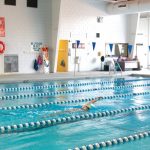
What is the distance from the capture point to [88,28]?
20828mm

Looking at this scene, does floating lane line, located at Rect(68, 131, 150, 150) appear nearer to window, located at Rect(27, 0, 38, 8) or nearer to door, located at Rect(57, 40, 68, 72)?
window, located at Rect(27, 0, 38, 8)

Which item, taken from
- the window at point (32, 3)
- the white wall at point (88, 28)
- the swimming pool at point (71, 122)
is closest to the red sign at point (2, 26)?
the window at point (32, 3)

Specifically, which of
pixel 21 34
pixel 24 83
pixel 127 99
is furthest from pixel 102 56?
pixel 127 99

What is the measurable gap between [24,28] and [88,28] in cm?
444

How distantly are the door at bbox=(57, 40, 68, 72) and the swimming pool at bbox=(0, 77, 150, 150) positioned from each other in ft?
30.9

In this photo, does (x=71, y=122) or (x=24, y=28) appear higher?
(x=24, y=28)

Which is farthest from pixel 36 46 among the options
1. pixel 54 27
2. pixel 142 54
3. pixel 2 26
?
pixel 142 54

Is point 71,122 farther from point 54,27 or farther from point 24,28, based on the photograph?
point 54,27

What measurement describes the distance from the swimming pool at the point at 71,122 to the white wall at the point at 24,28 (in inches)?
297

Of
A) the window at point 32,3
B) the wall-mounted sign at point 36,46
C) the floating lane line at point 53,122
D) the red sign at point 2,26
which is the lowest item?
the floating lane line at point 53,122

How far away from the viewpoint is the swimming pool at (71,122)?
A: 523 centimetres

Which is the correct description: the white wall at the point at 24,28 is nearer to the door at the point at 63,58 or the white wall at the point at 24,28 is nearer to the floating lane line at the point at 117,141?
the door at the point at 63,58

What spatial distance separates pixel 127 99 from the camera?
31.9 ft

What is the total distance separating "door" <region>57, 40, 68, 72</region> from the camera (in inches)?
782
